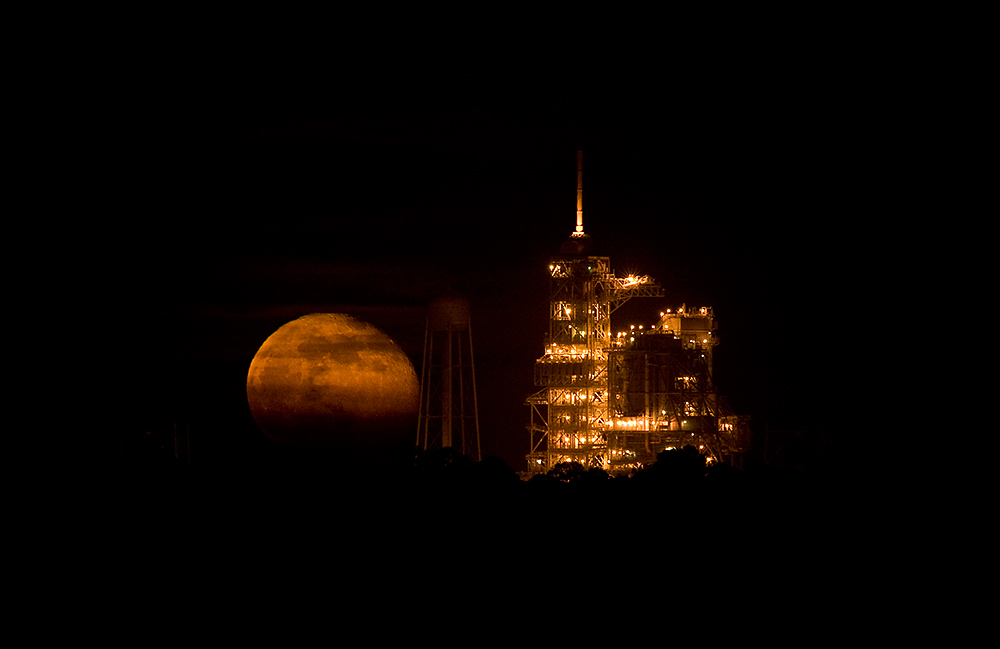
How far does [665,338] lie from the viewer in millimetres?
40000

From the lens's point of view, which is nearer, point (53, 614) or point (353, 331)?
point (53, 614)

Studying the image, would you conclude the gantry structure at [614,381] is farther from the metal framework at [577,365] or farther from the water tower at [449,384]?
the water tower at [449,384]

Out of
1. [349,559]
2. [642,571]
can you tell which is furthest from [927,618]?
[349,559]

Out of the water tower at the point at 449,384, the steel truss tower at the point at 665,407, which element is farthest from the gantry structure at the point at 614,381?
the water tower at the point at 449,384

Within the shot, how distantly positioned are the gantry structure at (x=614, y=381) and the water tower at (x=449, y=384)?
3.11 metres

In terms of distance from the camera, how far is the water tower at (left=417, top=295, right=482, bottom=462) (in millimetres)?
37406

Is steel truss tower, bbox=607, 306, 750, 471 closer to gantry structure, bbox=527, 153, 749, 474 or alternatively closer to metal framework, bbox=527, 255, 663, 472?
gantry structure, bbox=527, 153, 749, 474

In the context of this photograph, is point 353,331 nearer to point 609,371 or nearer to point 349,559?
point 609,371

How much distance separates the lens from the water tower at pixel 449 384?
37.4 meters

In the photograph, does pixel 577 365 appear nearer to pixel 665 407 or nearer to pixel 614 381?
pixel 614 381

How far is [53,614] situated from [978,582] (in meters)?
15.0

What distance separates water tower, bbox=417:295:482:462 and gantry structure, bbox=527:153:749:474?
123 inches

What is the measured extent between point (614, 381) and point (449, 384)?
5855 millimetres

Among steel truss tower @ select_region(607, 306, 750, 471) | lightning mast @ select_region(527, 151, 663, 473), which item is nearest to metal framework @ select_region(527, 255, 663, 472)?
lightning mast @ select_region(527, 151, 663, 473)
